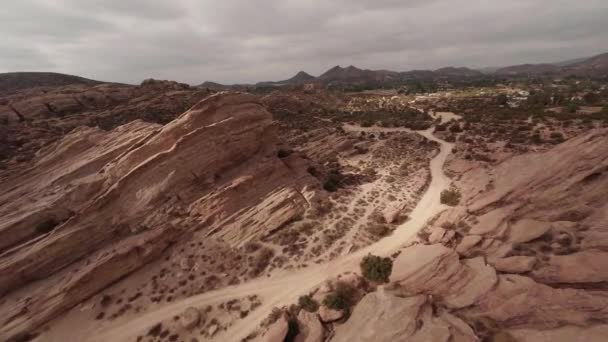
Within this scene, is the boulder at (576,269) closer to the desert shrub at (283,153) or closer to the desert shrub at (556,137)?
the desert shrub at (283,153)

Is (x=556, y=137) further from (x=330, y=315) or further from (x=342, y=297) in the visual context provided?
(x=330, y=315)

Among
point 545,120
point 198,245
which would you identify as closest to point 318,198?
point 198,245

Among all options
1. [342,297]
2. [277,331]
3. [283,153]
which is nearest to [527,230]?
[342,297]

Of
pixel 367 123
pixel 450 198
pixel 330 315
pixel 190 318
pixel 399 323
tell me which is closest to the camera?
pixel 399 323

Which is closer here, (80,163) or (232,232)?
(232,232)

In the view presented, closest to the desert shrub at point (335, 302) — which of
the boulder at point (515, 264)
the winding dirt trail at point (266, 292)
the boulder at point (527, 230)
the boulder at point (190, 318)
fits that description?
the winding dirt trail at point (266, 292)

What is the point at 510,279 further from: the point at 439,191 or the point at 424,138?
the point at 424,138
